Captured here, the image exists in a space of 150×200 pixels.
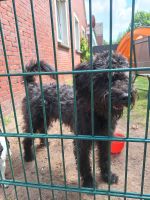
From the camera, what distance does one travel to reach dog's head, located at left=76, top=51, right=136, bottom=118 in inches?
65.5

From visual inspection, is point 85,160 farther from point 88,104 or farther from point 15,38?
point 15,38

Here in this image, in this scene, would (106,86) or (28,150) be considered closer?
(106,86)

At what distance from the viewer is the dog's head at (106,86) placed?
166 centimetres

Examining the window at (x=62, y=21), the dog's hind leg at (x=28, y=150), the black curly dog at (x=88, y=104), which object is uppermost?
the window at (x=62, y=21)

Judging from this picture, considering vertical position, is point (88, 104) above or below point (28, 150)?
above

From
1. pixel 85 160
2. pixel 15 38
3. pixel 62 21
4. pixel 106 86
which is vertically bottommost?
pixel 85 160

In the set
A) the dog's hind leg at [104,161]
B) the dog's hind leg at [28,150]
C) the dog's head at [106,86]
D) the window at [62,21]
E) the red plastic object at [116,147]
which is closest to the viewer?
the dog's head at [106,86]

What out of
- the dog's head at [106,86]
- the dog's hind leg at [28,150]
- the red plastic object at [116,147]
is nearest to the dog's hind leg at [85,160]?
the dog's head at [106,86]

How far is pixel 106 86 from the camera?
1764 millimetres

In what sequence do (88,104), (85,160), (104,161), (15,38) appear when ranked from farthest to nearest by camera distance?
(15,38) < (104,161) < (85,160) < (88,104)

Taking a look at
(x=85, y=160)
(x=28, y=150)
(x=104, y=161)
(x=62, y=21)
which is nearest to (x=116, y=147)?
(x=104, y=161)

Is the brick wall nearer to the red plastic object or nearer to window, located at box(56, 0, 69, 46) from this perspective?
the red plastic object

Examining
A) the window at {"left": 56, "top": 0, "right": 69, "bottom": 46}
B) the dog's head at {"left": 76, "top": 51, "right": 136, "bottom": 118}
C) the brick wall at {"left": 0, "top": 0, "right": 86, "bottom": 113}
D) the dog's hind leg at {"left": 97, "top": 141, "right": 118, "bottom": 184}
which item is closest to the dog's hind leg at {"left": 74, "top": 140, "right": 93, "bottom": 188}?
the dog's hind leg at {"left": 97, "top": 141, "right": 118, "bottom": 184}

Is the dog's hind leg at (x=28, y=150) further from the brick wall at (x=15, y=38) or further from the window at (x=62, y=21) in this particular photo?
the window at (x=62, y=21)
